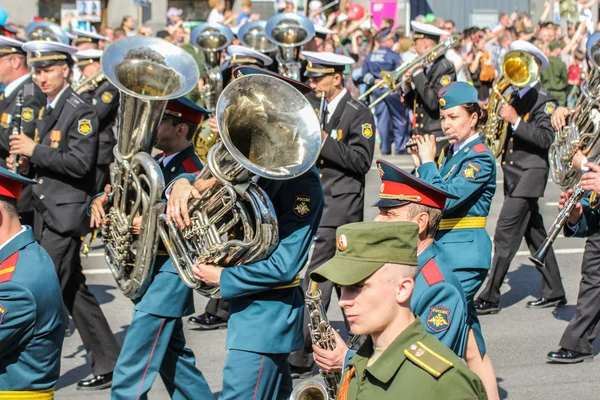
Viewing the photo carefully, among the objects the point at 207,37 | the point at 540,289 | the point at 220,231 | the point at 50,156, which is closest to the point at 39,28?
the point at 207,37

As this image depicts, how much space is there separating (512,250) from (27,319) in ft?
17.1

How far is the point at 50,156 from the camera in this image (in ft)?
23.0

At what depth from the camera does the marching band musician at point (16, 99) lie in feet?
24.9

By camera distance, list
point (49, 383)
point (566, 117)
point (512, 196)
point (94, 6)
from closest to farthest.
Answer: point (49, 383) < point (566, 117) < point (512, 196) < point (94, 6)

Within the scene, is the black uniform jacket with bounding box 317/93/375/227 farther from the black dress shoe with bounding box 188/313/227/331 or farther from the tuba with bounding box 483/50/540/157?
the tuba with bounding box 483/50/540/157

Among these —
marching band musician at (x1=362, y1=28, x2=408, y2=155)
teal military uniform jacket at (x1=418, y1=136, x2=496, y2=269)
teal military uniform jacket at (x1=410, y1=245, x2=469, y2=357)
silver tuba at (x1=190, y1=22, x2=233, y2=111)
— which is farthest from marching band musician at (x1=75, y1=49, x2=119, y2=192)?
teal military uniform jacket at (x1=410, y1=245, x2=469, y2=357)

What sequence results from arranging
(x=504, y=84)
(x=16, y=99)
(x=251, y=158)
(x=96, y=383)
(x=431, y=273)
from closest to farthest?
(x=431, y=273)
(x=251, y=158)
(x=96, y=383)
(x=16, y=99)
(x=504, y=84)

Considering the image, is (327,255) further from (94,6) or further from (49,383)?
(94,6)

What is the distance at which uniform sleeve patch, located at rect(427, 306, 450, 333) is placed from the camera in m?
4.14

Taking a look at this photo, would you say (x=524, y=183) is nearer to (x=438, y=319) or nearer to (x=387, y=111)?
(x=438, y=319)

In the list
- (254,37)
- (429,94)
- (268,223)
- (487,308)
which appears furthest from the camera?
(254,37)

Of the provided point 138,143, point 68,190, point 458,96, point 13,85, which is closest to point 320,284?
point 458,96

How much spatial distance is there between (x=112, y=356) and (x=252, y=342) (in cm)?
232

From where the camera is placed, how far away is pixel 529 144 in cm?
888
